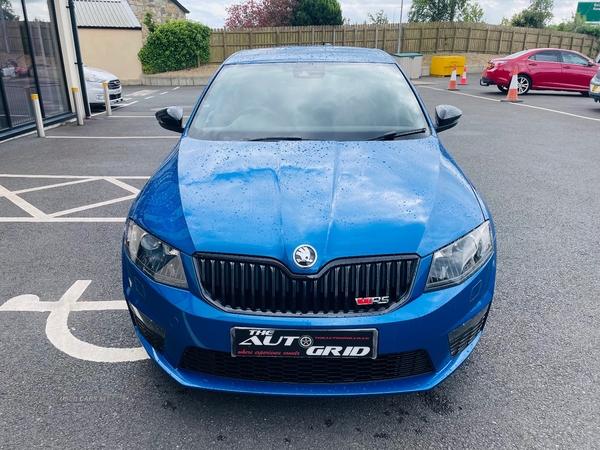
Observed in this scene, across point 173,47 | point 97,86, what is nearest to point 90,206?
point 97,86

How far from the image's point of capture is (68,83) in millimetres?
11062

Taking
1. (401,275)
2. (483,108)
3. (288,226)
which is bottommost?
(483,108)

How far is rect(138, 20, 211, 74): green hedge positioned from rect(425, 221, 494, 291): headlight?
82.9 feet

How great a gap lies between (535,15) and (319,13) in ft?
54.4

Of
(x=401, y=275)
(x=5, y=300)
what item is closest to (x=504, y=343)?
(x=401, y=275)

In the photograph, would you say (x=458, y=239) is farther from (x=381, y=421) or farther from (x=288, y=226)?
(x=381, y=421)

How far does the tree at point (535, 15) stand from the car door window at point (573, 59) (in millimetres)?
24202

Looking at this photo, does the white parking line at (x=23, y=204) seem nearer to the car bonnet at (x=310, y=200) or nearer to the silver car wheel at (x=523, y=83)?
the car bonnet at (x=310, y=200)

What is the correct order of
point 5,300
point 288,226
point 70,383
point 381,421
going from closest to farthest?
point 288,226, point 381,421, point 70,383, point 5,300

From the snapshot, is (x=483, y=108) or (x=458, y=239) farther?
(x=483, y=108)

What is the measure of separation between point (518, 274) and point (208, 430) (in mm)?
2543

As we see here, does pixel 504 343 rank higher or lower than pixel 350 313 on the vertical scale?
lower

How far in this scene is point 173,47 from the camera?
24812mm

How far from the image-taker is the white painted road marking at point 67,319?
103 inches
